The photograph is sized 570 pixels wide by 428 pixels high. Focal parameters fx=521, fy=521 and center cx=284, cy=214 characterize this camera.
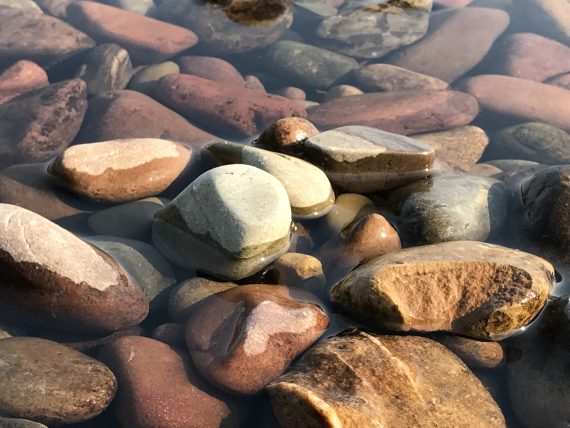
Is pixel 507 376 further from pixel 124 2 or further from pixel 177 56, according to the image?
pixel 124 2

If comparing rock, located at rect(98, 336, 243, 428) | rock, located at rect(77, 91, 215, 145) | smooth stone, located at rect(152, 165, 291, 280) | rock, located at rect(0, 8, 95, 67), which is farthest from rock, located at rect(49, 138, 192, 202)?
rock, located at rect(0, 8, 95, 67)

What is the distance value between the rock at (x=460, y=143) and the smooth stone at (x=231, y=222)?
2429mm

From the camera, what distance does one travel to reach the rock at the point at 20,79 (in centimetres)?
572

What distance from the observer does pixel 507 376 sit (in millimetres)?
2920

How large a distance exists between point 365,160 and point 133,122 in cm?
249

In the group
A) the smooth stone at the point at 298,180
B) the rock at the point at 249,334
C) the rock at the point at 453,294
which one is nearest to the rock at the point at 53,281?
the rock at the point at 249,334

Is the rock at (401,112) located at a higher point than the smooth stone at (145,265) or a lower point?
higher

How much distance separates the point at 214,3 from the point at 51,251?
5.55 meters

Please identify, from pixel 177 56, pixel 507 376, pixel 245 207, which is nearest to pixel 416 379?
pixel 507 376

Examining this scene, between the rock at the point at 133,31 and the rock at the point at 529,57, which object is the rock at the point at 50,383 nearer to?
the rock at the point at 133,31

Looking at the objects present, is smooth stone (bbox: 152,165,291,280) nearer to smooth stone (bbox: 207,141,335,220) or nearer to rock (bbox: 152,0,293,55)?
smooth stone (bbox: 207,141,335,220)

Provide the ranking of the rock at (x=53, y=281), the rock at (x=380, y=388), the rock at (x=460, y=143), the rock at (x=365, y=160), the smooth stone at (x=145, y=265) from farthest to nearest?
the rock at (x=460, y=143), the rock at (x=365, y=160), the smooth stone at (x=145, y=265), the rock at (x=53, y=281), the rock at (x=380, y=388)

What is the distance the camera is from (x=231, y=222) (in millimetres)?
3211

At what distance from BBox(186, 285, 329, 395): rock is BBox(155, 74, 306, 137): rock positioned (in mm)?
2637
